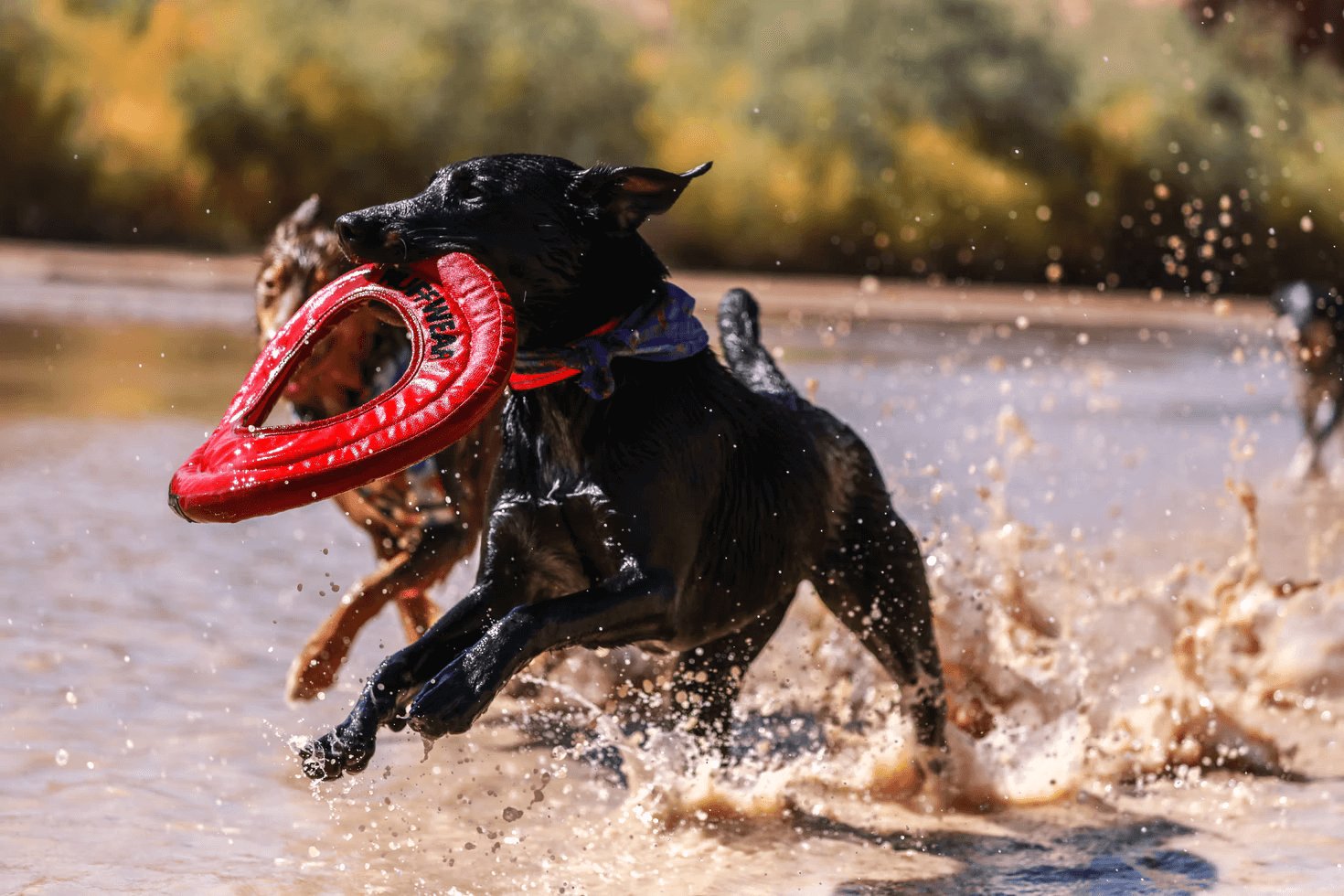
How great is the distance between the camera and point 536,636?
291 cm

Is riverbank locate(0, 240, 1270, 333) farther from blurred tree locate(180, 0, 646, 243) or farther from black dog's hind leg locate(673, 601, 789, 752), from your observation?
black dog's hind leg locate(673, 601, 789, 752)

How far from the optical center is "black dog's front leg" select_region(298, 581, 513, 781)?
2842 mm

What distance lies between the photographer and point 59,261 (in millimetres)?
19812

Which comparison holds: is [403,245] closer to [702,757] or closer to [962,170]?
[702,757]

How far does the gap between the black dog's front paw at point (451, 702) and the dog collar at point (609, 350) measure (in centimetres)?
61

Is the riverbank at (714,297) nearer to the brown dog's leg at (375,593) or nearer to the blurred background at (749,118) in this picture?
the blurred background at (749,118)

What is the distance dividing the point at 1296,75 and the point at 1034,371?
1051 centimetres

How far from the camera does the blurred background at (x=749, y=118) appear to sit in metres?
22.7

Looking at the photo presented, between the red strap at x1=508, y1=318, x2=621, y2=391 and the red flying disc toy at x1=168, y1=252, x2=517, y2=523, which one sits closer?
the red flying disc toy at x1=168, y1=252, x2=517, y2=523

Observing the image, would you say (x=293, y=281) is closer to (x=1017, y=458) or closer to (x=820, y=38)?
(x=1017, y=458)

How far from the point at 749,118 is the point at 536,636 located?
23.3 metres

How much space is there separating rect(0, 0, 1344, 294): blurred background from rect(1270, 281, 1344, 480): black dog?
12372 mm

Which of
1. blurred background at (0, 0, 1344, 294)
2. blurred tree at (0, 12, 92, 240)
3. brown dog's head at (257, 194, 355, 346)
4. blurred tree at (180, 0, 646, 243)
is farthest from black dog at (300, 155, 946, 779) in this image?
blurred tree at (0, 12, 92, 240)

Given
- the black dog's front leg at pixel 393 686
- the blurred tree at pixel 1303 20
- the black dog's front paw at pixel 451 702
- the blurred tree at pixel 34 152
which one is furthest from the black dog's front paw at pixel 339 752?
the blurred tree at pixel 34 152
